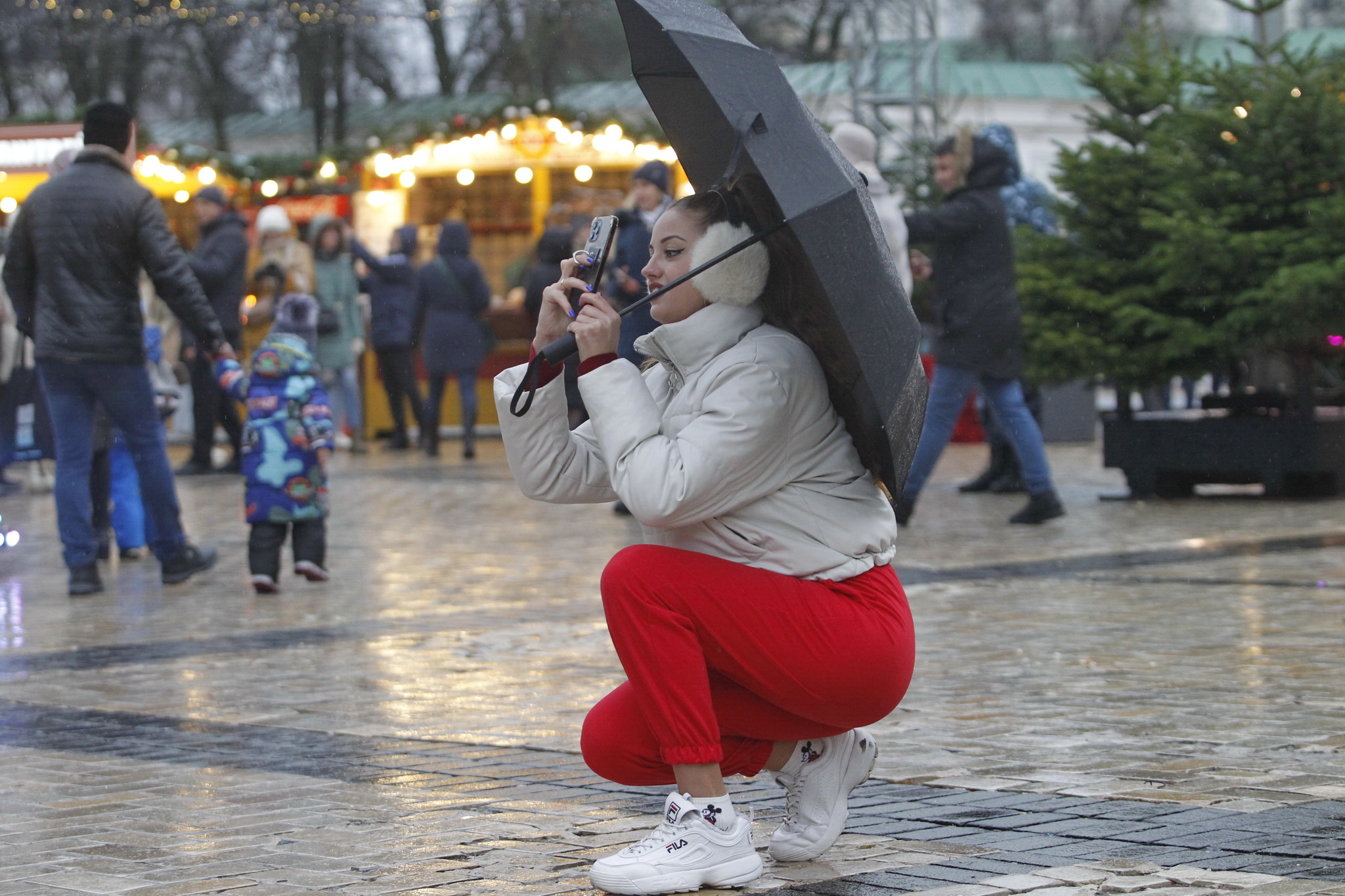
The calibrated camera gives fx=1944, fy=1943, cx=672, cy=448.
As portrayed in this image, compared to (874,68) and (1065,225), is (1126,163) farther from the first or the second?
(874,68)

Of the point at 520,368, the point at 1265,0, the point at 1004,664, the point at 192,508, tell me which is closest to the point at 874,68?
the point at 1265,0

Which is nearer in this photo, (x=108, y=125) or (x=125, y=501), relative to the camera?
(x=108, y=125)

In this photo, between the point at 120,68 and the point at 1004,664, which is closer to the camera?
the point at 1004,664

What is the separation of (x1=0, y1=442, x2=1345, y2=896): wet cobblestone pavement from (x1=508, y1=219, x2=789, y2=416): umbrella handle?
34.2 inches

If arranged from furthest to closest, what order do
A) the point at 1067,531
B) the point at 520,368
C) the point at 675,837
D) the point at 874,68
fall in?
the point at 874,68 → the point at 1067,531 → the point at 520,368 → the point at 675,837

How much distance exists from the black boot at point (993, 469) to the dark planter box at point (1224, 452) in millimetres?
679

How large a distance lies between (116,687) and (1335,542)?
18.7 ft

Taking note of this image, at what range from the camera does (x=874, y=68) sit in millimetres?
20953

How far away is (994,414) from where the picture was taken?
1016 centimetres

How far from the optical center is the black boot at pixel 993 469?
484 inches

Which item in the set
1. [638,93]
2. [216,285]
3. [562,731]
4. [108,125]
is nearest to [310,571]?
[108,125]

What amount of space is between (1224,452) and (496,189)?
12.6 metres

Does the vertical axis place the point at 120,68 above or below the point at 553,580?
above

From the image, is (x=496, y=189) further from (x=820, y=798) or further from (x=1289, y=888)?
(x=1289, y=888)
